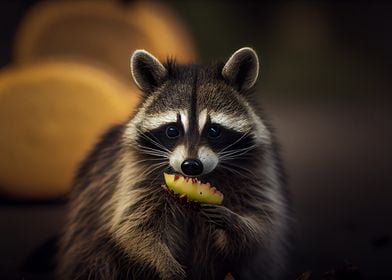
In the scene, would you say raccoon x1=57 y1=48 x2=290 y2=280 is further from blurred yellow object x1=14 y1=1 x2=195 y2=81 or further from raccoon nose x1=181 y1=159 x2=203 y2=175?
blurred yellow object x1=14 y1=1 x2=195 y2=81

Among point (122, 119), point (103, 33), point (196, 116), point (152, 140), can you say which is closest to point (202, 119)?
point (196, 116)

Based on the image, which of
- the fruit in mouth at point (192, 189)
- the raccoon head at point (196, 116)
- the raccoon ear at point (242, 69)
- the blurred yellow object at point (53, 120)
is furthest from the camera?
the blurred yellow object at point (53, 120)

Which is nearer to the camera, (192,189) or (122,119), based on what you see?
(192,189)

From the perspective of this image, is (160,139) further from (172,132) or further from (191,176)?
(191,176)

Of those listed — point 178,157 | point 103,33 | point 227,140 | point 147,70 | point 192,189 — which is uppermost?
point 103,33

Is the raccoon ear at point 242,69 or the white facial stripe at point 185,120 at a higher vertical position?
the raccoon ear at point 242,69

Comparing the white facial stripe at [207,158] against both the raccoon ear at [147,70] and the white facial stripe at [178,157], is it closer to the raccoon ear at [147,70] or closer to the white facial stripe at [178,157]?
the white facial stripe at [178,157]

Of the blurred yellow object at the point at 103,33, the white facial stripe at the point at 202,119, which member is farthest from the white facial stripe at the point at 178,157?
the blurred yellow object at the point at 103,33
